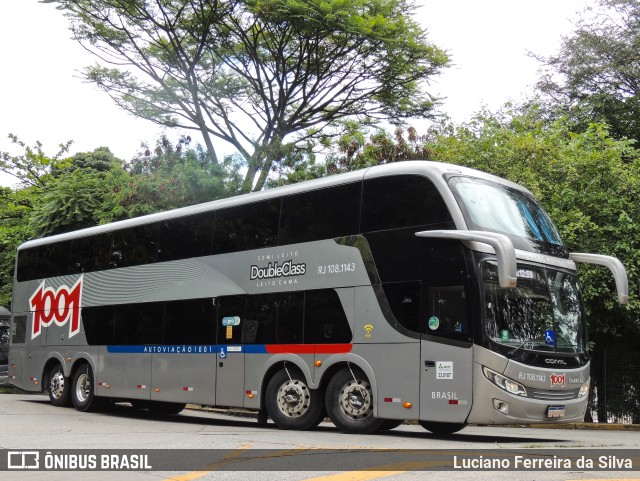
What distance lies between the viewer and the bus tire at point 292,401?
46.8ft

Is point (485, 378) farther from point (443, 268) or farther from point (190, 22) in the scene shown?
point (190, 22)

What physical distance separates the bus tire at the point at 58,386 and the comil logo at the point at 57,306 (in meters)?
1.03

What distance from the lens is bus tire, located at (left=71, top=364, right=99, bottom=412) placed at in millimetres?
19547

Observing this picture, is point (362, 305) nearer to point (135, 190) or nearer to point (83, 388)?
point (83, 388)

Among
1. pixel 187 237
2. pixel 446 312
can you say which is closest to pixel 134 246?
pixel 187 237

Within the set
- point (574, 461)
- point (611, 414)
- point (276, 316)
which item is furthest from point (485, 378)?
point (611, 414)

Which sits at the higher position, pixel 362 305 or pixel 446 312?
pixel 362 305

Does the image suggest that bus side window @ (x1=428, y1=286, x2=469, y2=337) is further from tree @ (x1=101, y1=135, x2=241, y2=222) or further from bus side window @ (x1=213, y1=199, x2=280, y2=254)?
tree @ (x1=101, y1=135, x2=241, y2=222)

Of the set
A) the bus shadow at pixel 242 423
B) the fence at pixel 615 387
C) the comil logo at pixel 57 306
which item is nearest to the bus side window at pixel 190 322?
the bus shadow at pixel 242 423

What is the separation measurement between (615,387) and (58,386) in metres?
13.9

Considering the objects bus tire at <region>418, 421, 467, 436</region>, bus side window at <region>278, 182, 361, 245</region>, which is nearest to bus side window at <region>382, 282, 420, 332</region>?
bus side window at <region>278, 182, 361, 245</region>

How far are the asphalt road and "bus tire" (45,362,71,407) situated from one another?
19.6ft

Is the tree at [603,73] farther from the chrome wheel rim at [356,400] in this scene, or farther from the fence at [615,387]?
the chrome wheel rim at [356,400]

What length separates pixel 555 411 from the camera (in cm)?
1241
